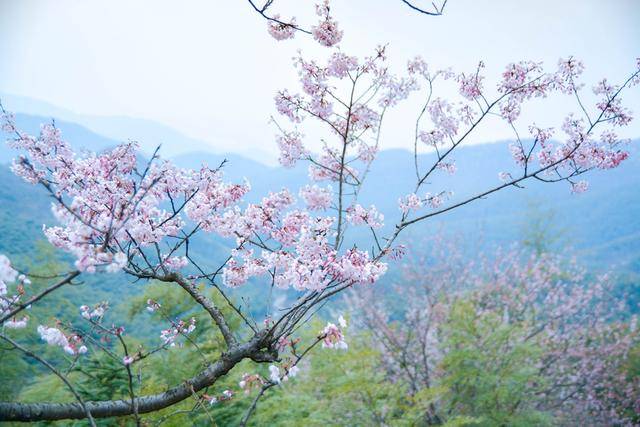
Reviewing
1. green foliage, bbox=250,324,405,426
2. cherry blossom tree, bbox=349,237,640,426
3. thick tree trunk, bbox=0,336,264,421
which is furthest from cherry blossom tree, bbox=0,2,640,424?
cherry blossom tree, bbox=349,237,640,426

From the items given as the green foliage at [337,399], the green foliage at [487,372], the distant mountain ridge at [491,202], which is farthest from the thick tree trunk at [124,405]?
the green foliage at [487,372]

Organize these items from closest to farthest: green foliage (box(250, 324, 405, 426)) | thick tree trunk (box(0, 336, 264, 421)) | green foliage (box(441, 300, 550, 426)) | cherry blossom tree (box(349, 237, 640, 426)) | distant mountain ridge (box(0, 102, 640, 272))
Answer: thick tree trunk (box(0, 336, 264, 421)) → green foliage (box(250, 324, 405, 426)) → green foliage (box(441, 300, 550, 426)) → cherry blossom tree (box(349, 237, 640, 426)) → distant mountain ridge (box(0, 102, 640, 272))

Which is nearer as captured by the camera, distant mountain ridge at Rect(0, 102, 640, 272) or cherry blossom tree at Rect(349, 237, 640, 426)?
cherry blossom tree at Rect(349, 237, 640, 426)

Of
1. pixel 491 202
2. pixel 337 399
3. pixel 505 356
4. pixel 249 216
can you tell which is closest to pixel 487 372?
Result: pixel 505 356

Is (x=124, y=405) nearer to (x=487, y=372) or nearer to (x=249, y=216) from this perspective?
(x=249, y=216)

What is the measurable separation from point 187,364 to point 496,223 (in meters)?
59.1

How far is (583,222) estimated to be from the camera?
55.7 meters

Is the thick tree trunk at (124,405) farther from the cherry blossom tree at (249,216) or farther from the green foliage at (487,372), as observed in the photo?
the green foliage at (487,372)

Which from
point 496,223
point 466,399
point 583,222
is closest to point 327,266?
point 466,399

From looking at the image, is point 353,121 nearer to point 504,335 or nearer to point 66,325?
point 66,325

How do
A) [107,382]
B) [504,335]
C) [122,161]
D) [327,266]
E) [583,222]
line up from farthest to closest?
[583,222]
[504,335]
[107,382]
[122,161]
[327,266]

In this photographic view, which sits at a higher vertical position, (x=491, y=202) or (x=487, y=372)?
(x=491, y=202)

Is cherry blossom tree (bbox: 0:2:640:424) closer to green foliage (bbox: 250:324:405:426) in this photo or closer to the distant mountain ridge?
the distant mountain ridge

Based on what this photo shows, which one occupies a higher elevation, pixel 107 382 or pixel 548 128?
pixel 548 128
